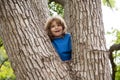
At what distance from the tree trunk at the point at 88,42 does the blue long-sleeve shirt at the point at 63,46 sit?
0.97ft

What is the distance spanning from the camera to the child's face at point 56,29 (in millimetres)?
3689

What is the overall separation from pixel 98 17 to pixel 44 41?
63 cm

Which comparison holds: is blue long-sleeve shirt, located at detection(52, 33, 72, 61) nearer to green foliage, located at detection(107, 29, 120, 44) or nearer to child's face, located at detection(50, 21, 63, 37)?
child's face, located at detection(50, 21, 63, 37)

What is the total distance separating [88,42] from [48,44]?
417 mm

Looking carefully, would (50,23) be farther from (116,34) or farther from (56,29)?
(116,34)

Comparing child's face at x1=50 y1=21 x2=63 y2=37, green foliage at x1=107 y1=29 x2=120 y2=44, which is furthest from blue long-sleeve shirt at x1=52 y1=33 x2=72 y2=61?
green foliage at x1=107 y1=29 x2=120 y2=44

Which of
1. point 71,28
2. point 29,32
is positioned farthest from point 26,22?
point 71,28

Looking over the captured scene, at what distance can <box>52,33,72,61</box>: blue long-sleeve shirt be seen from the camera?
11.3ft

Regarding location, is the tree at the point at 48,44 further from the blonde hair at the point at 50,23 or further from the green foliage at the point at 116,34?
the green foliage at the point at 116,34

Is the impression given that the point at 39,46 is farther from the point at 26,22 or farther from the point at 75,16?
the point at 75,16

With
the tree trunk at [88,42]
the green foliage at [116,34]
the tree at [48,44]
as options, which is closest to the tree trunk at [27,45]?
the tree at [48,44]

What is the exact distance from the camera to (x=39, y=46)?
120 inches

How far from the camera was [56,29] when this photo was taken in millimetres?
3768

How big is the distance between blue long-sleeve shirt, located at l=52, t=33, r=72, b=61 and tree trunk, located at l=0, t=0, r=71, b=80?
35 cm
